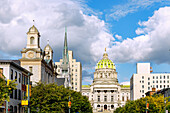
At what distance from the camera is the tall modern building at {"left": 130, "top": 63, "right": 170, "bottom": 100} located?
7638 inches

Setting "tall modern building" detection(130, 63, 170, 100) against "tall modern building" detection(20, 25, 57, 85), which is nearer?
"tall modern building" detection(20, 25, 57, 85)

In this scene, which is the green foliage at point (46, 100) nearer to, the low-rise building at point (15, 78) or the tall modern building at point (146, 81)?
the low-rise building at point (15, 78)

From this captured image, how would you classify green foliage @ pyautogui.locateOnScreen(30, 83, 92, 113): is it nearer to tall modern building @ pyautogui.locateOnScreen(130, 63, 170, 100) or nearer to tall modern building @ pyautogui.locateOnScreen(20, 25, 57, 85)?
tall modern building @ pyautogui.locateOnScreen(20, 25, 57, 85)

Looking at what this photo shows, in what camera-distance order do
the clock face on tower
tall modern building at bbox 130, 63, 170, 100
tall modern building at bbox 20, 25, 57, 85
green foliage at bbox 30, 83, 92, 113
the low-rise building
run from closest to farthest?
the low-rise building, green foliage at bbox 30, 83, 92, 113, tall modern building at bbox 20, 25, 57, 85, the clock face on tower, tall modern building at bbox 130, 63, 170, 100

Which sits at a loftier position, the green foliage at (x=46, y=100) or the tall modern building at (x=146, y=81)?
the tall modern building at (x=146, y=81)

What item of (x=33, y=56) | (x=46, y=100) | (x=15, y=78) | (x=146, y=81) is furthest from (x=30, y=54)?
(x=146, y=81)

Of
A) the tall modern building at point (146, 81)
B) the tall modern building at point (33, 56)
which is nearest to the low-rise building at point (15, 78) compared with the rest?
the tall modern building at point (33, 56)

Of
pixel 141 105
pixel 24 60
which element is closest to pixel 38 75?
pixel 24 60

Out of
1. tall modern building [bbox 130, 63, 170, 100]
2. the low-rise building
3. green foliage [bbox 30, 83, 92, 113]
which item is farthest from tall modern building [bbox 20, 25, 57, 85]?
tall modern building [bbox 130, 63, 170, 100]

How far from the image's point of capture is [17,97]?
69562 millimetres

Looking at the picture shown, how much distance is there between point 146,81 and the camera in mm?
197125

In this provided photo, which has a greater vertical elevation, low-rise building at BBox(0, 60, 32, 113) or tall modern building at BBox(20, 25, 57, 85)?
tall modern building at BBox(20, 25, 57, 85)

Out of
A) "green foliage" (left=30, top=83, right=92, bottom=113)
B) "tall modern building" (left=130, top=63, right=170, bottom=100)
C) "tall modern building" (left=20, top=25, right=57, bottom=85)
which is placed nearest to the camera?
"green foliage" (left=30, top=83, right=92, bottom=113)

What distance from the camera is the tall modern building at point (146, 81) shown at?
194m
